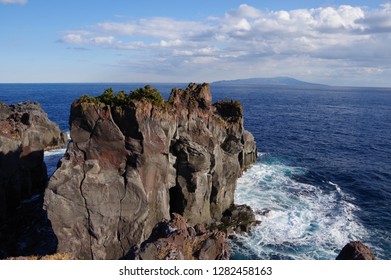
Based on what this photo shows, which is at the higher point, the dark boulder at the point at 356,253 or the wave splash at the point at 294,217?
the dark boulder at the point at 356,253

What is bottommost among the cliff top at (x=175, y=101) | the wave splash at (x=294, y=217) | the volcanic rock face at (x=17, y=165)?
the wave splash at (x=294, y=217)

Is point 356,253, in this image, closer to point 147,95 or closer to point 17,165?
point 147,95

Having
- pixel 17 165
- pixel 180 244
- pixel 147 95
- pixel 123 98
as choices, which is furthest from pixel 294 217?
pixel 17 165

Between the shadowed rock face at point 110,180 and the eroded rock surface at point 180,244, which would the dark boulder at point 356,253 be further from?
the shadowed rock face at point 110,180

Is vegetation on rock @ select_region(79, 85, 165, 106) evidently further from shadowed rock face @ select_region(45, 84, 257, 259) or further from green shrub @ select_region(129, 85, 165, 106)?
shadowed rock face @ select_region(45, 84, 257, 259)

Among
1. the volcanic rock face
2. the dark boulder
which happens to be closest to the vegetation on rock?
the volcanic rock face

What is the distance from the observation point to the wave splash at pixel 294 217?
4662 centimetres

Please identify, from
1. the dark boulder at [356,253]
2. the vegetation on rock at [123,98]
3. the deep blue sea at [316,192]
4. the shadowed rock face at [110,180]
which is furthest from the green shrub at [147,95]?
the dark boulder at [356,253]

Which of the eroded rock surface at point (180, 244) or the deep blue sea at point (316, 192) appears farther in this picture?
the deep blue sea at point (316, 192)

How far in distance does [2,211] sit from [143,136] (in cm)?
2806

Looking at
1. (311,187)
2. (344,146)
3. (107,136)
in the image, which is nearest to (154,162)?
(107,136)

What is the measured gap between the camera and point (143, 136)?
39156 millimetres

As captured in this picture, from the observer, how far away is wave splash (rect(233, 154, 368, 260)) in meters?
46.6

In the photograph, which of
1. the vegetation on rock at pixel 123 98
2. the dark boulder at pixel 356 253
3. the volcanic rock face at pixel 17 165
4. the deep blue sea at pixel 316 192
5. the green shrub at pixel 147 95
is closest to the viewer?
the dark boulder at pixel 356 253
